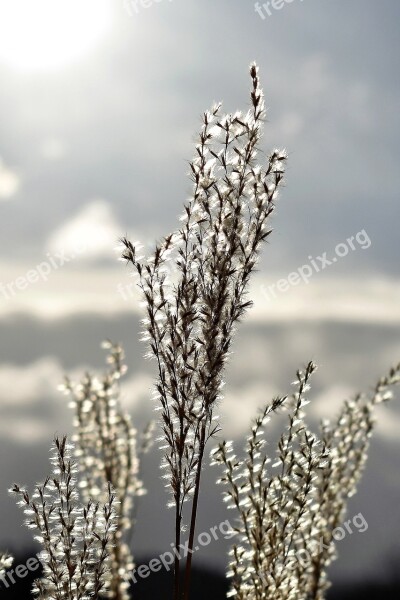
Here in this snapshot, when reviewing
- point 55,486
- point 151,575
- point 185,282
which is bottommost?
point 151,575

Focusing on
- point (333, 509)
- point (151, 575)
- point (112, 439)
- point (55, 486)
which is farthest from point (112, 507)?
point (333, 509)

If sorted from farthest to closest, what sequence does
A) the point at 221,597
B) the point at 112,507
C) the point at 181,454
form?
the point at 221,597, the point at 112,507, the point at 181,454

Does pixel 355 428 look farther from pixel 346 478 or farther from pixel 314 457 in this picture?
pixel 314 457

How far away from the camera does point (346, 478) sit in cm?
391

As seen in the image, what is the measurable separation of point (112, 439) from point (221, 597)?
0.91 meters

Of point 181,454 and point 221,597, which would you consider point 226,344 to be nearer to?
point 181,454

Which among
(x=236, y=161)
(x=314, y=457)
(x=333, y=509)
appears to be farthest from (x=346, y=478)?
(x=236, y=161)

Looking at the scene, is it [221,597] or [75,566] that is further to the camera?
[221,597]

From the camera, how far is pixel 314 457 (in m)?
3.23

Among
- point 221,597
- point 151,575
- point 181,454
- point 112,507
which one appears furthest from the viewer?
point 151,575

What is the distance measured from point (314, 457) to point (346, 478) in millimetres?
776

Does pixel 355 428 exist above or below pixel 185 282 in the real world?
below

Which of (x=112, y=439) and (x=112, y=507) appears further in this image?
(x=112, y=439)

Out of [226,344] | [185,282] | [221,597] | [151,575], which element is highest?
[185,282]
